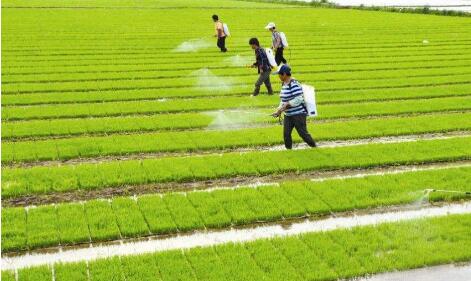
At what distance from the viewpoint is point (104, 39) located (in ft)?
116

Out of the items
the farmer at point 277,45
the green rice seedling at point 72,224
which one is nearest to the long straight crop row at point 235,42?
the farmer at point 277,45

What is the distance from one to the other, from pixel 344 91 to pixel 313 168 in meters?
9.69

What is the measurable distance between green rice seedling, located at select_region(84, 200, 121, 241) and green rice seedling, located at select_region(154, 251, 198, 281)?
1.11 meters

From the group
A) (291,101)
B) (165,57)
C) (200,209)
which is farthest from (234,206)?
(165,57)

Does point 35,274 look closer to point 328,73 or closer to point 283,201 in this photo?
point 283,201

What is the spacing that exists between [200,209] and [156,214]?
2.52 feet

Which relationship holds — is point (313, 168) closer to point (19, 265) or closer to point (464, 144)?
Answer: point (464, 144)

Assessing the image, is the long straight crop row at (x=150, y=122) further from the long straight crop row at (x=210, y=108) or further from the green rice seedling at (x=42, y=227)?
the green rice seedling at (x=42, y=227)

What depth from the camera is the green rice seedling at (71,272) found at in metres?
8.14

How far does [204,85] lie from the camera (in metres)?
23.1

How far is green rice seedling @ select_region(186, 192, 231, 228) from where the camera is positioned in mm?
10023

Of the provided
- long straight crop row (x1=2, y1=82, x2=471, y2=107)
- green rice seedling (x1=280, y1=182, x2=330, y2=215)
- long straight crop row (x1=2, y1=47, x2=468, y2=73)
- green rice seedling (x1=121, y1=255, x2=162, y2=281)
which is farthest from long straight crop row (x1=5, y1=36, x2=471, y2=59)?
green rice seedling (x1=121, y1=255, x2=162, y2=281)

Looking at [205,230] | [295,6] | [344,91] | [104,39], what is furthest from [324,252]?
[295,6]

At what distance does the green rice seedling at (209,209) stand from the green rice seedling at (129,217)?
0.99 metres
